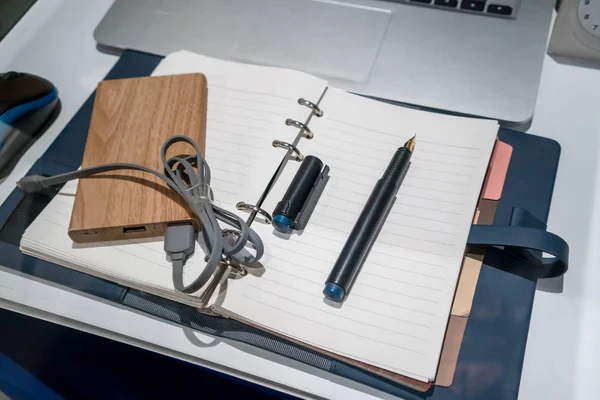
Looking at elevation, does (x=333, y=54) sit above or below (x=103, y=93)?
above

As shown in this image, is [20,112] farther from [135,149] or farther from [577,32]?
[577,32]

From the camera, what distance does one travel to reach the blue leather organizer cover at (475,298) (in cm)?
45

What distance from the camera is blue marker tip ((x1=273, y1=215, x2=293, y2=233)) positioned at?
50 centimetres

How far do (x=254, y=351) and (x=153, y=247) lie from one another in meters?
0.13

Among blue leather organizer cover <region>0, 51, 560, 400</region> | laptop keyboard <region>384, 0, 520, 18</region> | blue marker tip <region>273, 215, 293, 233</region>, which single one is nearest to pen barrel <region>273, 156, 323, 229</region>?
blue marker tip <region>273, 215, 293, 233</region>

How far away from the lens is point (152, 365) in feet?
2.14

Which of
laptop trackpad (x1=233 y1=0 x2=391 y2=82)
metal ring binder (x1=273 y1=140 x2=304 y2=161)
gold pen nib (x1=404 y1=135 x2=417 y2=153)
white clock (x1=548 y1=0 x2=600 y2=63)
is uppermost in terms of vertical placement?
white clock (x1=548 y1=0 x2=600 y2=63)

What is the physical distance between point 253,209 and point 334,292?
108 millimetres

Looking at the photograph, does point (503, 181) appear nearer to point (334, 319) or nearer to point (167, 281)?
point (334, 319)

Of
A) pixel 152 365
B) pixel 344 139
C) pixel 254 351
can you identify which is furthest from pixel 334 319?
pixel 152 365

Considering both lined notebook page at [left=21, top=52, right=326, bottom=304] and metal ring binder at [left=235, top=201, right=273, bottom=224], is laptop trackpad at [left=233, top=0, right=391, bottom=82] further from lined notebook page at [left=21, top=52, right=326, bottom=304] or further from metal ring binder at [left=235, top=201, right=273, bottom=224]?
metal ring binder at [left=235, top=201, right=273, bottom=224]

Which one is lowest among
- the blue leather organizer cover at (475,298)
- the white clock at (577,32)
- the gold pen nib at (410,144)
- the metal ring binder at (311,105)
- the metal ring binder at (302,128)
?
the blue leather organizer cover at (475,298)

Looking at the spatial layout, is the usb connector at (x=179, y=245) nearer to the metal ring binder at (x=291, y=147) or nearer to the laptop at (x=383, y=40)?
the metal ring binder at (x=291, y=147)

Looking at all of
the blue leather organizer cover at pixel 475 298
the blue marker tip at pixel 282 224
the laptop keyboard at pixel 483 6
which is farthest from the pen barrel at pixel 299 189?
the laptop keyboard at pixel 483 6
